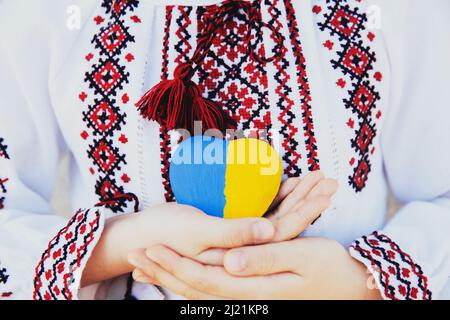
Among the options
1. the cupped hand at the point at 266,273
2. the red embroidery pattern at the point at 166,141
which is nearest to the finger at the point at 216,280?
the cupped hand at the point at 266,273

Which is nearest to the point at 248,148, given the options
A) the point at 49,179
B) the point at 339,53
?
the point at 339,53

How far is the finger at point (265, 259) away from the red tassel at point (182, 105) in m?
0.15

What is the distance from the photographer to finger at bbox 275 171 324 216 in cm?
66

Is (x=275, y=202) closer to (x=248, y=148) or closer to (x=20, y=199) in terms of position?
(x=248, y=148)

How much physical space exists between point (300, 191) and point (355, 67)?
0.61 ft

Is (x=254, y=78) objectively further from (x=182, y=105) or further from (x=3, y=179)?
(x=3, y=179)

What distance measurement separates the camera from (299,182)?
67 centimetres

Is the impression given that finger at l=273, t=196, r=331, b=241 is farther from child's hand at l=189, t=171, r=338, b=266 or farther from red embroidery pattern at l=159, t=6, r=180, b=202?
red embroidery pattern at l=159, t=6, r=180, b=202

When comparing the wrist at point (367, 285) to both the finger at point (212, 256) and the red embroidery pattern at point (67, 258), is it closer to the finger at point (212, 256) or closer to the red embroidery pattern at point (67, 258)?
the finger at point (212, 256)

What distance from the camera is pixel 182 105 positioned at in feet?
2.20

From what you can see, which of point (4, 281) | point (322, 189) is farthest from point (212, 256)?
point (4, 281)

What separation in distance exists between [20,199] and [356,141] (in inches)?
18.3

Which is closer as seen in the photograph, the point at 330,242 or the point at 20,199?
the point at 330,242
